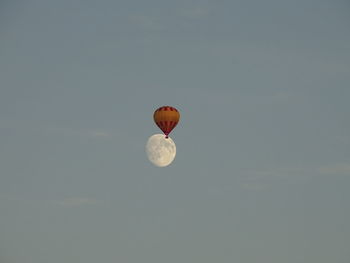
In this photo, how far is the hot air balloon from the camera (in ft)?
541

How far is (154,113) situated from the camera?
167m

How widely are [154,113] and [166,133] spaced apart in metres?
4.84

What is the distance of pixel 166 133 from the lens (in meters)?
164

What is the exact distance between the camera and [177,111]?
16662cm

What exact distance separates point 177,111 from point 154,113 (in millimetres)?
3913

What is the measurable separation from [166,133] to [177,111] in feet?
15.0

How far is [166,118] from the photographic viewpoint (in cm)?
16462

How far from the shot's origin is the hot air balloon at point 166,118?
165 metres
